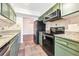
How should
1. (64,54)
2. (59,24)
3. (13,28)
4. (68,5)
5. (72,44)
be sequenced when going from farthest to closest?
(13,28) < (59,24) < (68,5) < (64,54) < (72,44)

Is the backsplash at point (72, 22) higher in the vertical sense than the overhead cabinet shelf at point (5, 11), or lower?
lower

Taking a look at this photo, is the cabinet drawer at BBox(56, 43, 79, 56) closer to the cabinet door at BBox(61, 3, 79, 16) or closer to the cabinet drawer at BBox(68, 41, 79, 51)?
the cabinet drawer at BBox(68, 41, 79, 51)

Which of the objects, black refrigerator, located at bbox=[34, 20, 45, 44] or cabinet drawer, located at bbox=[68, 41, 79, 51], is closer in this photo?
cabinet drawer, located at bbox=[68, 41, 79, 51]

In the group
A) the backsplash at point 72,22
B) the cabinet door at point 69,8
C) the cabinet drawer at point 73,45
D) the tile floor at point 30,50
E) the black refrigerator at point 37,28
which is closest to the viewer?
the cabinet drawer at point 73,45

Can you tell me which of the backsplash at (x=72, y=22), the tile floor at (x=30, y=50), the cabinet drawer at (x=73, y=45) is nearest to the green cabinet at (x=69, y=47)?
the cabinet drawer at (x=73, y=45)

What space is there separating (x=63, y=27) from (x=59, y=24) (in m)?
0.30

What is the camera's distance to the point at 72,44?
1.80 metres

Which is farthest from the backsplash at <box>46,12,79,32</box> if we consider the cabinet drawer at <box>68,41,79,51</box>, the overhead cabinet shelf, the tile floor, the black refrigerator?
the black refrigerator

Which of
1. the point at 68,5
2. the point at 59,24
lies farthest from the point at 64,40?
the point at 59,24

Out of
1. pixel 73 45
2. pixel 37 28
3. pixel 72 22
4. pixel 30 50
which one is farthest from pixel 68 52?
pixel 37 28

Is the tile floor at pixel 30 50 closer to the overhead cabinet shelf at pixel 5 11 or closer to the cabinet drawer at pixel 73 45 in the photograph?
the overhead cabinet shelf at pixel 5 11

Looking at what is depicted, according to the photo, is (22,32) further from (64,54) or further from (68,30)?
(64,54)

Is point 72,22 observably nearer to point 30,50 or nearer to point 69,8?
point 69,8

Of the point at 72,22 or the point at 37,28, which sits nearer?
the point at 72,22
